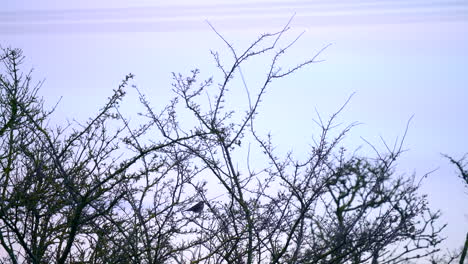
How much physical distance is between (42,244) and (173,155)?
1.81 metres

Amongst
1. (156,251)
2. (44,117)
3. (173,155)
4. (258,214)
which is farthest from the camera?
(44,117)

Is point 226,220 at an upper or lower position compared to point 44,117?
lower

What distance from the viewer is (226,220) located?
282 inches

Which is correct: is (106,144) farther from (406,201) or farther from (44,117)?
(406,201)

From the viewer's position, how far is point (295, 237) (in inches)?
292

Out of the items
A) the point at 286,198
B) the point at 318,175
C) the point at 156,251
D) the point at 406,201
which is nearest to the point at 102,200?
the point at 156,251

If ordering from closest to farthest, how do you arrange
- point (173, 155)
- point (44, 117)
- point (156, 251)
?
point (156, 251)
point (173, 155)
point (44, 117)

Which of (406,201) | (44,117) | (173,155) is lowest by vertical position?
(406,201)

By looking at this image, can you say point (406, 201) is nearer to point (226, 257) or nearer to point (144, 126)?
point (226, 257)

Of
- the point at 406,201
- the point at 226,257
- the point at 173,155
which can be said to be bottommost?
the point at 226,257

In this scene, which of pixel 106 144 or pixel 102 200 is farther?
pixel 106 144

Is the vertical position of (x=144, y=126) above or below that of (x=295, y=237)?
above

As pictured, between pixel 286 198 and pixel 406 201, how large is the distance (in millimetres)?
1376

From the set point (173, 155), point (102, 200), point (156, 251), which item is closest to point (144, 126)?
point (173, 155)
